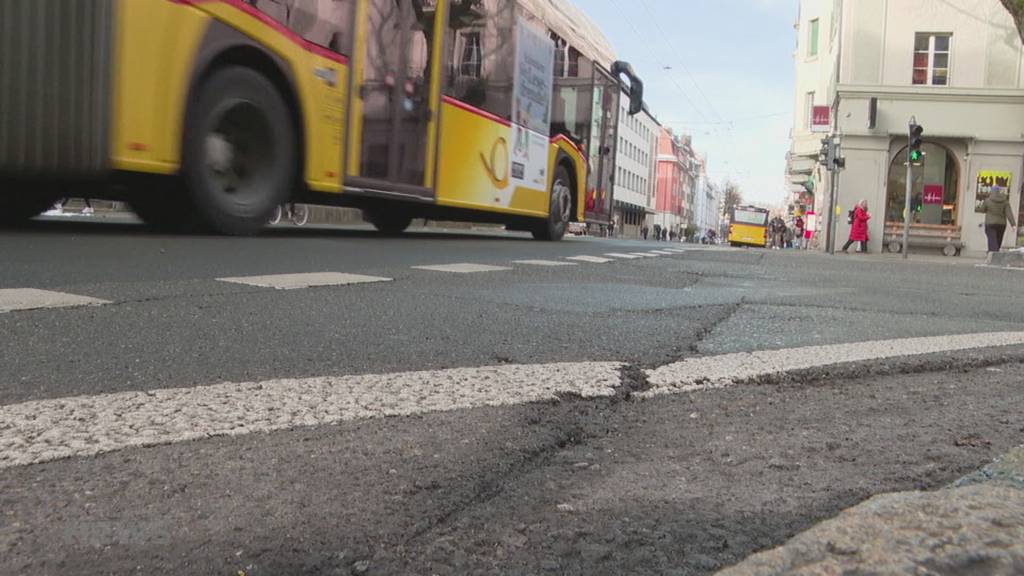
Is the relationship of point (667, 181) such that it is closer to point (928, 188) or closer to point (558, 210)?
point (928, 188)

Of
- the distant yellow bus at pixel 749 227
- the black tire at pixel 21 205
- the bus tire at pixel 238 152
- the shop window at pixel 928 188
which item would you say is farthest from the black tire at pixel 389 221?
the distant yellow bus at pixel 749 227

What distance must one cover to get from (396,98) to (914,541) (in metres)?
7.98

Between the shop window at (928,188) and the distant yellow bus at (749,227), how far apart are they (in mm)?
20104

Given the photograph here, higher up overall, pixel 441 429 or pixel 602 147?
pixel 602 147

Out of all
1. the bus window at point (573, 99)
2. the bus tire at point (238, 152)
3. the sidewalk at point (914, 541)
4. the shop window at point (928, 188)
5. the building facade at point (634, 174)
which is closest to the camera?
the sidewalk at point (914, 541)

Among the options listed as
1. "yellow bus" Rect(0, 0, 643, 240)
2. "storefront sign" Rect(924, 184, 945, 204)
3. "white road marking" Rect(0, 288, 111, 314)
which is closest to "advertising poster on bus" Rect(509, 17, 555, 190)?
"yellow bus" Rect(0, 0, 643, 240)

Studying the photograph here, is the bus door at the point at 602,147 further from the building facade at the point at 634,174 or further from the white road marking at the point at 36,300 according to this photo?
the building facade at the point at 634,174

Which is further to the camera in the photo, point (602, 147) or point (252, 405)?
point (602, 147)

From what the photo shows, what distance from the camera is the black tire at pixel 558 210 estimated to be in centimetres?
1307

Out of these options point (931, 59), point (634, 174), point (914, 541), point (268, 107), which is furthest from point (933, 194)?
point (634, 174)

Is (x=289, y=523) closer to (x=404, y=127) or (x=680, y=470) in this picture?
(x=680, y=470)

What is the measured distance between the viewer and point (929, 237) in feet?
A: 83.0

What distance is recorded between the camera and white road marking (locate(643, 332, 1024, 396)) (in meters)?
2.27

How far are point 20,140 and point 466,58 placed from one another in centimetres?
547
